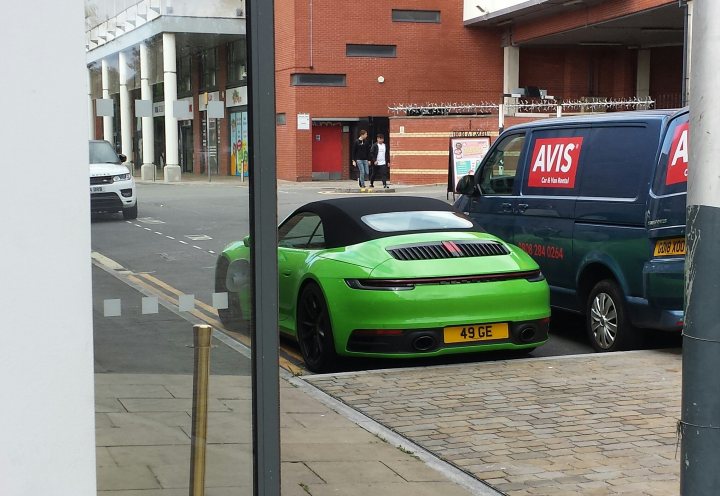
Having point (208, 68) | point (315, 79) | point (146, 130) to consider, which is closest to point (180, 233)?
point (146, 130)

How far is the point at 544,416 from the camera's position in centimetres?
671

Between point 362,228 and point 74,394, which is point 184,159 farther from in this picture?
point 362,228

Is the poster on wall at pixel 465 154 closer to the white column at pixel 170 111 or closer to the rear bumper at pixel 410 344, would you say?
the rear bumper at pixel 410 344

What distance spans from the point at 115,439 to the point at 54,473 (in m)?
0.46

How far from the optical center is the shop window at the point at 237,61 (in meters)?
3.00

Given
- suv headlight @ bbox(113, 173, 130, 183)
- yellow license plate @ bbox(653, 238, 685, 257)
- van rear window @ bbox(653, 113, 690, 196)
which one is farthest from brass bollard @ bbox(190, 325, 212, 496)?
van rear window @ bbox(653, 113, 690, 196)

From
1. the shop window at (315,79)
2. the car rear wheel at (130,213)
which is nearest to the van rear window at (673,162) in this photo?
the car rear wheel at (130,213)

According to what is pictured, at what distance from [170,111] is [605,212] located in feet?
20.9

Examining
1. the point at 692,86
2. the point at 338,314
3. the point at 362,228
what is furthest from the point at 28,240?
the point at 362,228

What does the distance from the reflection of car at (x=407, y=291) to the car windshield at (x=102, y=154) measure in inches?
196

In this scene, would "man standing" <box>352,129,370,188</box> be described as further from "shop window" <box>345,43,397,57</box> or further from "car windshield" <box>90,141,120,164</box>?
"car windshield" <box>90,141,120,164</box>

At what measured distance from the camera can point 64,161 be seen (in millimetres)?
2432

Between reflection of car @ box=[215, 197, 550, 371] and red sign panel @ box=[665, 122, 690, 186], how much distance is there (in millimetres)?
1332

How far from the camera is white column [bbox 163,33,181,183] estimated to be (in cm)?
309
